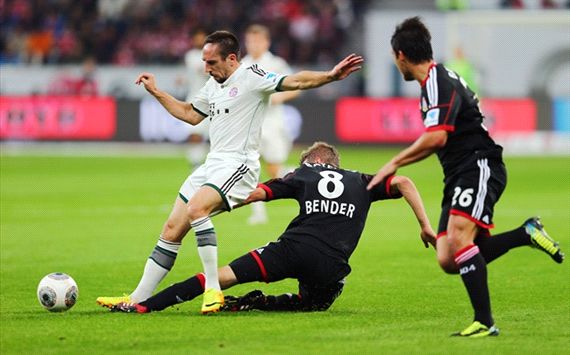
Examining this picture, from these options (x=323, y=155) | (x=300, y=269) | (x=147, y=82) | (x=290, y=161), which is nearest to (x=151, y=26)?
(x=290, y=161)

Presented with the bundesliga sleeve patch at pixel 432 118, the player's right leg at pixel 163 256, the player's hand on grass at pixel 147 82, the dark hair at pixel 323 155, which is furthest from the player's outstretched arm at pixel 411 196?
the player's hand on grass at pixel 147 82

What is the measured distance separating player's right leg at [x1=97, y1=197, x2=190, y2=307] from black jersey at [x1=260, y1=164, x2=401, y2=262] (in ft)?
2.27

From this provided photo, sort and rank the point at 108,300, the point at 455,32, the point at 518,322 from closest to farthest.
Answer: the point at 518,322, the point at 108,300, the point at 455,32

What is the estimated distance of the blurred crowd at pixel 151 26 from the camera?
35.6 metres

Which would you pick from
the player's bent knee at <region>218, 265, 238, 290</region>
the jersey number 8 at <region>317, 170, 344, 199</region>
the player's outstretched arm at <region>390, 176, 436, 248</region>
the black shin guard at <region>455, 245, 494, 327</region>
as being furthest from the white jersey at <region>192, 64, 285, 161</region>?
the black shin guard at <region>455, 245, 494, 327</region>

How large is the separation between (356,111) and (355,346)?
2276cm

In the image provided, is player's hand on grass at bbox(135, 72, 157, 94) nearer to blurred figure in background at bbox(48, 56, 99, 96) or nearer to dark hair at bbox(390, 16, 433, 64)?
dark hair at bbox(390, 16, 433, 64)

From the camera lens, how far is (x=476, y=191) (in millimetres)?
7422

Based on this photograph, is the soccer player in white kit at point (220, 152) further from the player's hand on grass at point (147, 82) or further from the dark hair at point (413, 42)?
the dark hair at point (413, 42)

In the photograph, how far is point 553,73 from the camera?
3422cm

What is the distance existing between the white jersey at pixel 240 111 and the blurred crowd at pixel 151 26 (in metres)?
26.3

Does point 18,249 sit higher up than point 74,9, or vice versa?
point 74,9

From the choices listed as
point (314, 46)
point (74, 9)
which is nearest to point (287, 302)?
point (314, 46)

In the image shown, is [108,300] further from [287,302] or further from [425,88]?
[425,88]
